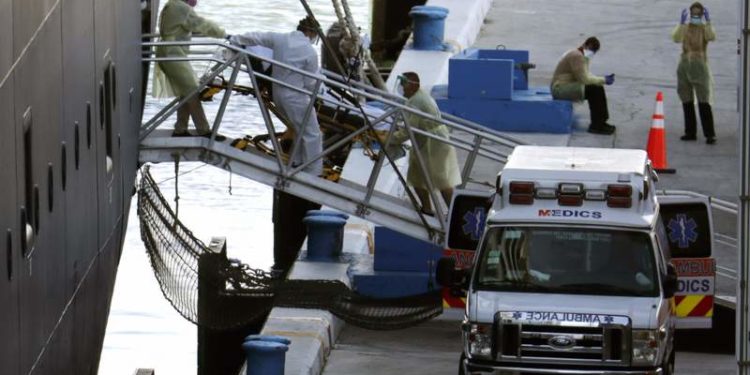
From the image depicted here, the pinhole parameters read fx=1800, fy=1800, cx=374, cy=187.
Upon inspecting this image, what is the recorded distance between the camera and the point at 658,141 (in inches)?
955

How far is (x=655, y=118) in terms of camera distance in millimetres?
24109

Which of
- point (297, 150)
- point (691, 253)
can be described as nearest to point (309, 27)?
point (297, 150)

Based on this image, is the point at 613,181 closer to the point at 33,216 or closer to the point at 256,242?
the point at 33,216

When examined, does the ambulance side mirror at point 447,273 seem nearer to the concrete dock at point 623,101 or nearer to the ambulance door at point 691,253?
the ambulance door at point 691,253

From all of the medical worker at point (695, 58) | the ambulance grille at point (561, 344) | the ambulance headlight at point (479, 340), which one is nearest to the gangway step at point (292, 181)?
the ambulance headlight at point (479, 340)

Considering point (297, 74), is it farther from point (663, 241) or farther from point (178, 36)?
point (663, 241)

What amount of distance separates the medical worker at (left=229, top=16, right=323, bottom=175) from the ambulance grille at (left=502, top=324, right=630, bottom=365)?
15.3ft

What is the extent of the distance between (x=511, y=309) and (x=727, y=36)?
2143cm

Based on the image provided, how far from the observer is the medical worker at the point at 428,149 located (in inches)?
736

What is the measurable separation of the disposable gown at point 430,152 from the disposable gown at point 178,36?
214 centimetres

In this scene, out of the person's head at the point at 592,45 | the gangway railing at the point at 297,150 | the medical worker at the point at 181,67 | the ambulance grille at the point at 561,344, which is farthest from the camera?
the person's head at the point at 592,45

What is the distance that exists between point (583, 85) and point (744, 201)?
15.3 metres

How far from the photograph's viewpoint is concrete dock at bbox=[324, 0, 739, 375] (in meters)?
17.5

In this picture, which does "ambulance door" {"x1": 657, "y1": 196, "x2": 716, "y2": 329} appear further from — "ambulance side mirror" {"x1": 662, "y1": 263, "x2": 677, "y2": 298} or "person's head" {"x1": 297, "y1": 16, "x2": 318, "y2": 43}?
"person's head" {"x1": 297, "y1": 16, "x2": 318, "y2": 43}
